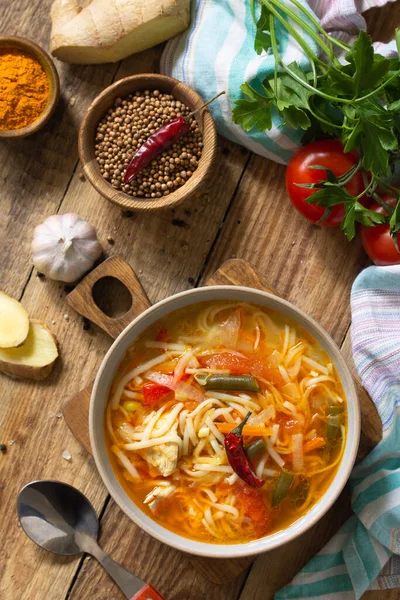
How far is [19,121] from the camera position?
2887 millimetres

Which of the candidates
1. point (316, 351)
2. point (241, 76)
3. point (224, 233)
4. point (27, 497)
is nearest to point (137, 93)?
point (241, 76)

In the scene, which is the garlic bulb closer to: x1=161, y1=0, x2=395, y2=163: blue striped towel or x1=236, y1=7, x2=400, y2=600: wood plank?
x1=236, y1=7, x2=400, y2=600: wood plank

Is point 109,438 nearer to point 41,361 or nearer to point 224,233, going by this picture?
point 41,361

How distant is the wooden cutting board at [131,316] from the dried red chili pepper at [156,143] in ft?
1.29

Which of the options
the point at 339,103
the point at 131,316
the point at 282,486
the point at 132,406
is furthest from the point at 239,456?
the point at 339,103

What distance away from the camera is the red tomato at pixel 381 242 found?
2.80m

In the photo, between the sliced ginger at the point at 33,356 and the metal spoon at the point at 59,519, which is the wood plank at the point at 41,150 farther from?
the metal spoon at the point at 59,519

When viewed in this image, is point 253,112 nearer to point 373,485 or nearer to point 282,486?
point 282,486

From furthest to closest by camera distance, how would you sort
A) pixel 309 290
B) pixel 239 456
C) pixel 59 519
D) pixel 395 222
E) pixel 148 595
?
pixel 309 290
pixel 59 519
pixel 148 595
pixel 395 222
pixel 239 456

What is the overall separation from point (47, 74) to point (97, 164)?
1.47ft

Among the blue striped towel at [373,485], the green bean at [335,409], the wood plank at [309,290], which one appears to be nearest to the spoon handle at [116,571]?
the wood plank at [309,290]

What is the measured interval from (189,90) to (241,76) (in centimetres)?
23

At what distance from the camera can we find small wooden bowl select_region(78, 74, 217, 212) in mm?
2838

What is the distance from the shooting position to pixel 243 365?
2693mm
